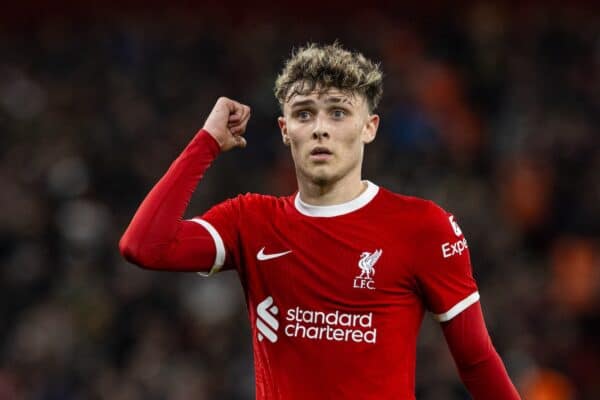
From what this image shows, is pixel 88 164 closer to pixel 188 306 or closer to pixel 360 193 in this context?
pixel 188 306

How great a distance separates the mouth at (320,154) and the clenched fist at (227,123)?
12.2 inches

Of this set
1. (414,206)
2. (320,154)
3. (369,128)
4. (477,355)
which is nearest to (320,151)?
(320,154)

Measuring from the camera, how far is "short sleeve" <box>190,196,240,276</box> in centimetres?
398

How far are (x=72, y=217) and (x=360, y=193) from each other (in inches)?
255

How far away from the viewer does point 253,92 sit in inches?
452

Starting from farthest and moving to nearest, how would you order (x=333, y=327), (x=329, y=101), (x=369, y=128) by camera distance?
1. (x=369, y=128)
2. (x=329, y=101)
3. (x=333, y=327)

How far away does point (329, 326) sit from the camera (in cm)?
381

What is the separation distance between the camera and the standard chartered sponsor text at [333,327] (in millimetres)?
3799

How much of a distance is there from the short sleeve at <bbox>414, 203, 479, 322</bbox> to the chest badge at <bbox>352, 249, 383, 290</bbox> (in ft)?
0.44

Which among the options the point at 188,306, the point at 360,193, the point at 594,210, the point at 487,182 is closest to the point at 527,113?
the point at 487,182

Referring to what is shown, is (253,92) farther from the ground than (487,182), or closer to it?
farther from the ground

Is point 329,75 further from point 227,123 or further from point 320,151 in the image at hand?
point 227,123

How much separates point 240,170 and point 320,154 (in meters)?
6.66

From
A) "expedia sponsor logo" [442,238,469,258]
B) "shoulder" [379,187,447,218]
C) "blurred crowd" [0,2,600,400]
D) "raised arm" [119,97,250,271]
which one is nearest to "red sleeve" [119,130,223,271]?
"raised arm" [119,97,250,271]
